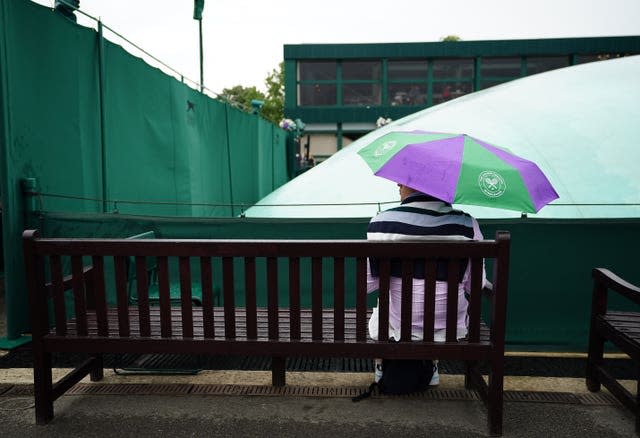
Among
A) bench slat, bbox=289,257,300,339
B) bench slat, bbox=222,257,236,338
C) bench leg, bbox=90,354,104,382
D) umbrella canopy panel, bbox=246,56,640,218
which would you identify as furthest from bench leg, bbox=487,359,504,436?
umbrella canopy panel, bbox=246,56,640,218

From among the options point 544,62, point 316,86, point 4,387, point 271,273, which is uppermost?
point 544,62

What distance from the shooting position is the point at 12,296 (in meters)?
4.59

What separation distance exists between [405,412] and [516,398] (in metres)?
0.80

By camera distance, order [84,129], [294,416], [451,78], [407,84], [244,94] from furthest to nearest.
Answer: [244,94] < [451,78] < [407,84] < [84,129] < [294,416]

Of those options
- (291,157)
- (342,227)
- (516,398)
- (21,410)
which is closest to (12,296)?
(21,410)

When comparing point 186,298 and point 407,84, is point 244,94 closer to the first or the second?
point 407,84

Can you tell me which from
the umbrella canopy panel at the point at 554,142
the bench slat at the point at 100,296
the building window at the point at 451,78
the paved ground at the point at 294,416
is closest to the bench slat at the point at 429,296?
the paved ground at the point at 294,416

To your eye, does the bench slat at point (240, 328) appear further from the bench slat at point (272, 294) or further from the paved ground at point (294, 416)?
the paved ground at point (294, 416)

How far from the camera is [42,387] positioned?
10.3ft

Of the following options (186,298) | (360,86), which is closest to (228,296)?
(186,298)

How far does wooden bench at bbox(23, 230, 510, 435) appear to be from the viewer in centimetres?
297

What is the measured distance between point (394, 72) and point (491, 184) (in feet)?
120

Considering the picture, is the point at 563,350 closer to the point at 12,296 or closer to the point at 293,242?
the point at 293,242

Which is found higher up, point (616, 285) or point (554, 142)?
point (554, 142)
